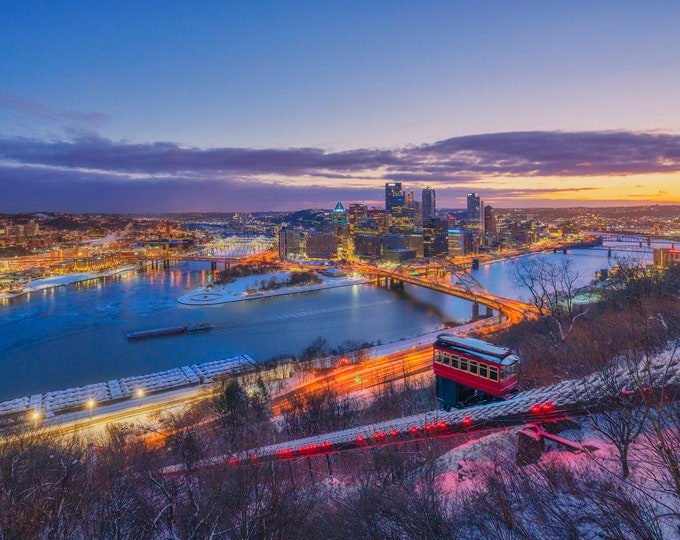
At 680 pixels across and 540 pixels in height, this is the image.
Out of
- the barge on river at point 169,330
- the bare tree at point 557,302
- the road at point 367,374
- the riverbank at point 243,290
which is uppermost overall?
the bare tree at point 557,302

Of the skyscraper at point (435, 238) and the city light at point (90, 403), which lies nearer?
the city light at point (90, 403)

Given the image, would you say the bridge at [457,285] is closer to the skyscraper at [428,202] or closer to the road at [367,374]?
the road at [367,374]

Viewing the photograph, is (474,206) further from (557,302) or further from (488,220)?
(557,302)

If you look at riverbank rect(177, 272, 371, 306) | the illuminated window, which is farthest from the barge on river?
the illuminated window

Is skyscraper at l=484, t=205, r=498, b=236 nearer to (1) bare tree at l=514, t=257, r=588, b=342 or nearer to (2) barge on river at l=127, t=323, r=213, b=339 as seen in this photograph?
(1) bare tree at l=514, t=257, r=588, b=342

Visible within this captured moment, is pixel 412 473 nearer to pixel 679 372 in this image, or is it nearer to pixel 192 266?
pixel 679 372

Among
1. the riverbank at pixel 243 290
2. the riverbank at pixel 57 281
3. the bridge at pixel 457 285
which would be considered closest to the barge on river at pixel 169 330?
the riverbank at pixel 243 290
